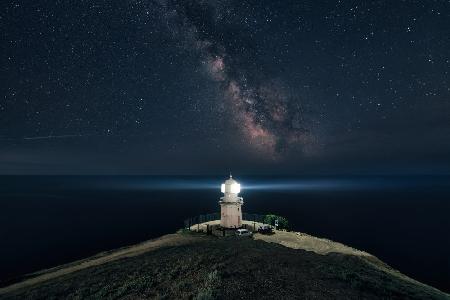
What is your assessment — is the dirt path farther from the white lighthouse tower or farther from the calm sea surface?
the calm sea surface

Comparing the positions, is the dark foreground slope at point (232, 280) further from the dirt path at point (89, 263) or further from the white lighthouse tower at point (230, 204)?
the white lighthouse tower at point (230, 204)

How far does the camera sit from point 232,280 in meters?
14.8

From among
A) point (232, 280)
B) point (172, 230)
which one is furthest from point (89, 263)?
point (172, 230)

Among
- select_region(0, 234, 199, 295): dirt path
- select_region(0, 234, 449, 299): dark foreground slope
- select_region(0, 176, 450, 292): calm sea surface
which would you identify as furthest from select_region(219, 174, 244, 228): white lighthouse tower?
select_region(0, 176, 450, 292): calm sea surface

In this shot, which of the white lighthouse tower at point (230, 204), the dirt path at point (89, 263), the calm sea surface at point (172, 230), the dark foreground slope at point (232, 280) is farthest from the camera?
the calm sea surface at point (172, 230)

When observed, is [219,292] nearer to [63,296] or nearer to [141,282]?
[141,282]

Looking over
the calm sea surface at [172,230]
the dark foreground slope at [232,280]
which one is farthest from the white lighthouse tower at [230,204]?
the calm sea surface at [172,230]

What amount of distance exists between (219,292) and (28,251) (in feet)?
201

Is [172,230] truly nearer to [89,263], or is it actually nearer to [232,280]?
[89,263]

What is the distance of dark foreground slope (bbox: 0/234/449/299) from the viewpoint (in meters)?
14.0

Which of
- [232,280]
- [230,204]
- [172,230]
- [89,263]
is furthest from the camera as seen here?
[172,230]

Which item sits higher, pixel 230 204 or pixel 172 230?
pixel 230 204

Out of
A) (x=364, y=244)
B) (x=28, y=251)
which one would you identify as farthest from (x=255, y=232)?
(x=28, y=251)

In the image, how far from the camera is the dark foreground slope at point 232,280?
14.0m
